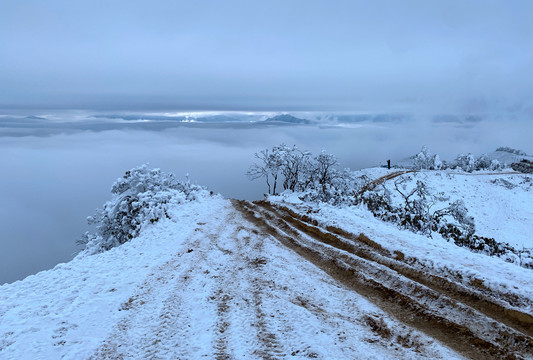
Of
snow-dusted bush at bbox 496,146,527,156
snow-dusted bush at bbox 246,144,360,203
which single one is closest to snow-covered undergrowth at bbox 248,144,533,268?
snow-dusted bush at bbox 246,144,360,203

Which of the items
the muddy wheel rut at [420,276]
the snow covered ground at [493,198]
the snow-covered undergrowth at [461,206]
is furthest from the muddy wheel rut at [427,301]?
the snow covered ground at [493,198]

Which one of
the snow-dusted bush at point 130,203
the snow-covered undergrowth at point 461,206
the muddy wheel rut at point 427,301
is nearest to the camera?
the muddy wheel rut at point 427,301

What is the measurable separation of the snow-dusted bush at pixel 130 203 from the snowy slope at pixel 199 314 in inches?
335

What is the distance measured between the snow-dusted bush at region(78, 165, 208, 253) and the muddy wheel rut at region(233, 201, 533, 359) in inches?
422

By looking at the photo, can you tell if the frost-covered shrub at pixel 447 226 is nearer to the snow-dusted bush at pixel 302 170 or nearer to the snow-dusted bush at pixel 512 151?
the snow-dusted bush at pixel 302 170

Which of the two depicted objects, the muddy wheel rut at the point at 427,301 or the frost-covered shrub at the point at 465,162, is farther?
the frost-covered shrub at the point at 465,162

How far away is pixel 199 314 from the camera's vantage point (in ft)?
21.1

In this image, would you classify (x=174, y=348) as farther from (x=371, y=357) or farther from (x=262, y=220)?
(x=262, y=220)

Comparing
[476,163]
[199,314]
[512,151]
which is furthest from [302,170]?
[512,151]

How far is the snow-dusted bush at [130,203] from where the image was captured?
19.1 metres

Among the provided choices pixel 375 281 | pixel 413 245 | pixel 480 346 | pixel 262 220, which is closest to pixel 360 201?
pixel 262 220

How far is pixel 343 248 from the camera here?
10523mm

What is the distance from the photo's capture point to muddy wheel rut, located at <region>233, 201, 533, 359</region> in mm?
5102

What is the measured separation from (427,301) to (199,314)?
4599 millimetres
